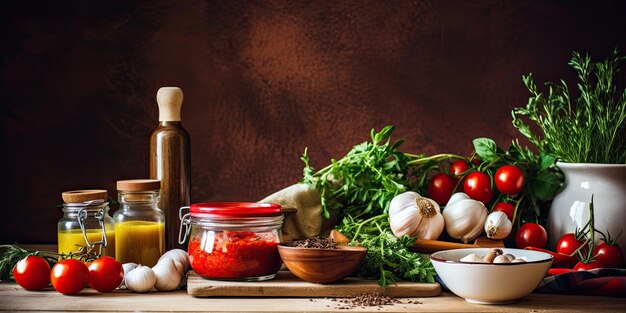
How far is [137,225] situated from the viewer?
1491 mm

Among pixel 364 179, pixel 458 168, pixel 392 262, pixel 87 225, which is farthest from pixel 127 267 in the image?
pixel 458 168

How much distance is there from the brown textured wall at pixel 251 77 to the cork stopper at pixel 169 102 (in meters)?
0.63

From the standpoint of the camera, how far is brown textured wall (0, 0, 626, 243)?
223 cm

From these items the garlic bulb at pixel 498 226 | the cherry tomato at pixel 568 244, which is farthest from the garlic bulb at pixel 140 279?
the cherry tomato at pixel 568 244

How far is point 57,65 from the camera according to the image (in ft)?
7.30

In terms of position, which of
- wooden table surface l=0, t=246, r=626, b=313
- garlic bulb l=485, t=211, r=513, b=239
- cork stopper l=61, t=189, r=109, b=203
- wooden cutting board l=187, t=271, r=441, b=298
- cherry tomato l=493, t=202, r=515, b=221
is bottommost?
wooden table surface l=0, t=246, r=626, b=313

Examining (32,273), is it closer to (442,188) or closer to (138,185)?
(138,185)

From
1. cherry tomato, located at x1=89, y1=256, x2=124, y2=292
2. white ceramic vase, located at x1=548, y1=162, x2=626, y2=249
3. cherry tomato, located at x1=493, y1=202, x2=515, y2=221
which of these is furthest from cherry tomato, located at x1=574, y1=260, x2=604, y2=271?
cherry tomato, located at x1=89, y1=256, x2=124, y2=292

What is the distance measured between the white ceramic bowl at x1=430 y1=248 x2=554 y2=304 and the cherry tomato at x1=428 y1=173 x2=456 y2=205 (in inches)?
18.2

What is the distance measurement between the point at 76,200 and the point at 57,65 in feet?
2.96

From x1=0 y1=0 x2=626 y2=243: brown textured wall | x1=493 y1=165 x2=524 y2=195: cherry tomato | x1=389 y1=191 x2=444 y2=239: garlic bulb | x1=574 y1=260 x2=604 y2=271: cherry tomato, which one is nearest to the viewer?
x1=574 y1=260 x2=604 y2=271: cherry tomato

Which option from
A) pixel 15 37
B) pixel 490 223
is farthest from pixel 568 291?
pixel 15 37

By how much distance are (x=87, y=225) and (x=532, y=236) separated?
965 millimetres

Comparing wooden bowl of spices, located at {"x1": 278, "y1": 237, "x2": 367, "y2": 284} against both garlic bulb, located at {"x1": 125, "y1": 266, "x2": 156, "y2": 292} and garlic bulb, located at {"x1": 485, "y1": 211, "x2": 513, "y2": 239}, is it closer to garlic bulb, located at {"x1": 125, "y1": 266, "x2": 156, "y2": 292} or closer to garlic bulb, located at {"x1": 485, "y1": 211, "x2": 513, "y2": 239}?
garlic bulb, located at {"x1": 125, "y1": 266, "x2": 156, "y2": 292}
